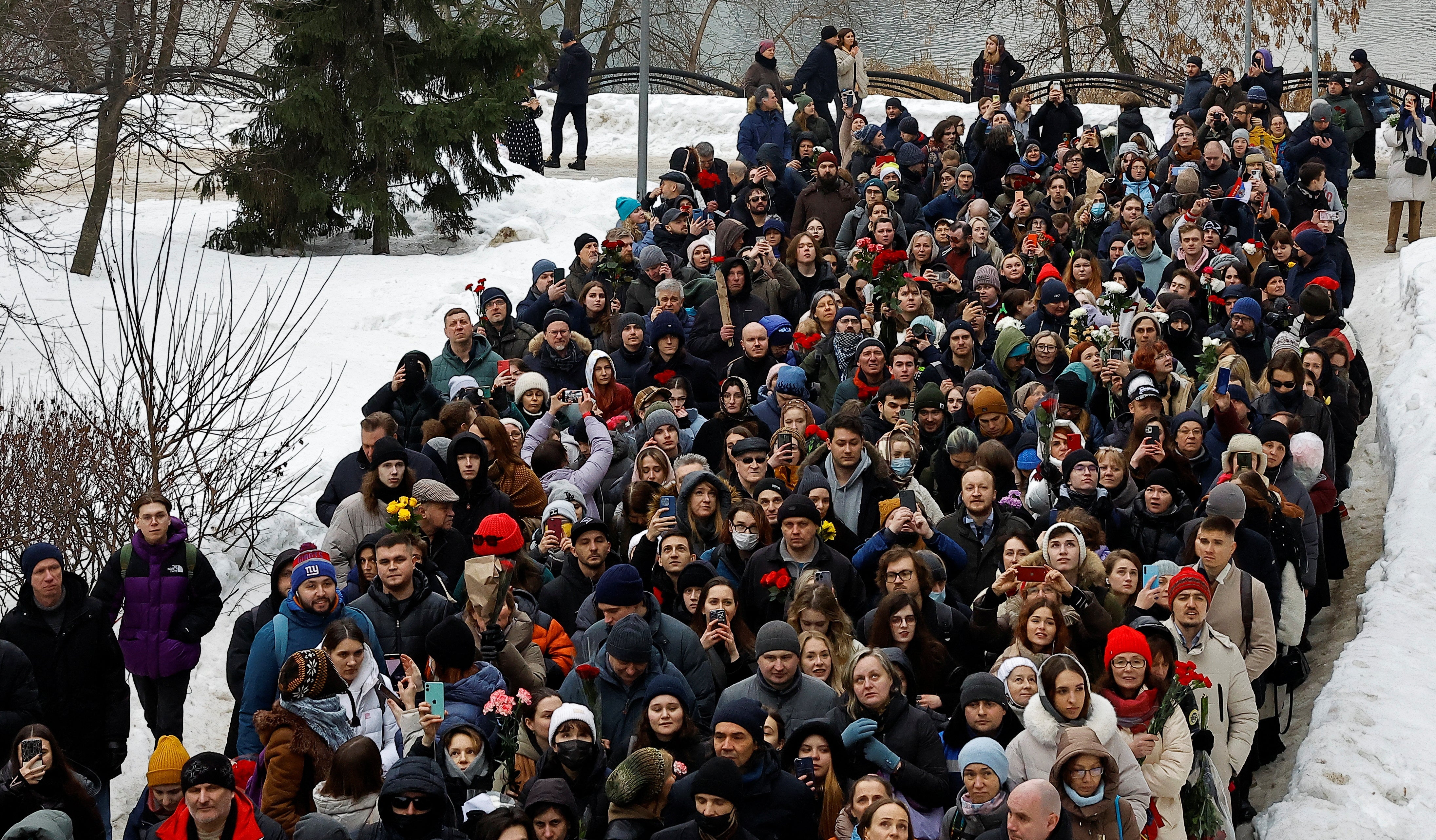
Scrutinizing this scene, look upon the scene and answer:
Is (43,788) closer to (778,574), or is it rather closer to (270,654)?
(270,654)

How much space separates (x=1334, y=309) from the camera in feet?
37.9

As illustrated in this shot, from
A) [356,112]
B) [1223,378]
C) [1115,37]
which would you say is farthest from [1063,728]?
[1115,37]

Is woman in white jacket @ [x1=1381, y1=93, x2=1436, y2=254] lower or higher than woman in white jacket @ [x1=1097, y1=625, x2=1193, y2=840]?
higher

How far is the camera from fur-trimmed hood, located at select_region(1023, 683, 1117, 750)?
6.18 meters

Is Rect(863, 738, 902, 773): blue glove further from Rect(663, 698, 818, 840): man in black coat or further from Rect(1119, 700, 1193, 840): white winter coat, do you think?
Rect(1119, 700, 1193, 840): white winter coat

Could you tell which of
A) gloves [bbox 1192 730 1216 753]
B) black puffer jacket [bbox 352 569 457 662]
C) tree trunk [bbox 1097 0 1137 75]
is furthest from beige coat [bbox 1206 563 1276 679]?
tree trunk [bbox 1097 0 1137 75]

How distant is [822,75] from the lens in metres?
Answer: 19.6

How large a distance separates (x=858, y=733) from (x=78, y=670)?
3.74 meters

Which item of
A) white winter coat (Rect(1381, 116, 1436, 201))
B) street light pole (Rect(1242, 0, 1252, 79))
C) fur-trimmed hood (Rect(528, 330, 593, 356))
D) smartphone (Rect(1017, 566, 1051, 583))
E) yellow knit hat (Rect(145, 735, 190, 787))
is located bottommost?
yellow knit hat (Rect(145, 735, 190, 787))

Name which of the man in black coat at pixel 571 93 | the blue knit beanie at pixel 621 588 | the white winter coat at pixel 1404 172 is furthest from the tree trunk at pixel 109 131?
the white winter coat at pixel 1404 172

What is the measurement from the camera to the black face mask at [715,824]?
5.79 m

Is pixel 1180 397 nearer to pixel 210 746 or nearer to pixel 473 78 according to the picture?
pixel 210 746

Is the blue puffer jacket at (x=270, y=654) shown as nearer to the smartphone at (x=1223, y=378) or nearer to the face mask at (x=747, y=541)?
the face mask at (x=747, y=541)

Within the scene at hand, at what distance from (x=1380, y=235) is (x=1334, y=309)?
25.7 ft
